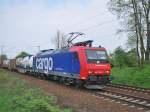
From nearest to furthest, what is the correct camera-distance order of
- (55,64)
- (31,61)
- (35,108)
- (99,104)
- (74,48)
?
(35,108) < (99,104) < (74,48) < (55,64) < (31,61)

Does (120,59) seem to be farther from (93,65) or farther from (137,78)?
(93,65)

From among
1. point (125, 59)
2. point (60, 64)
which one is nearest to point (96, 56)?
point (60, 64)

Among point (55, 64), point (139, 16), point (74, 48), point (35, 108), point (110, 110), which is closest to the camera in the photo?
point (35, 108)

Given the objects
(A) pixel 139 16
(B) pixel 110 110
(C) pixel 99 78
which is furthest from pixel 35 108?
(A) pixel 139 16

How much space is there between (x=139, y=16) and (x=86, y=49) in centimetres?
1692

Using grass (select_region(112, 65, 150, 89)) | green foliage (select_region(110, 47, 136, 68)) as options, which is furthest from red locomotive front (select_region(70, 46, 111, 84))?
green foliage (select_region(110, 47, 136, 68))

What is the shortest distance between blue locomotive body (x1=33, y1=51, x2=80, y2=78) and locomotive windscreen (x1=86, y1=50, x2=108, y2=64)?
2.65 ft

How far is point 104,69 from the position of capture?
23.9 m

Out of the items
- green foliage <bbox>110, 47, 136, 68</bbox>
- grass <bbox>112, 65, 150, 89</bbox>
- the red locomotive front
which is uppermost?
green foliage <bbox>110, 47, 136, 68</bbox>

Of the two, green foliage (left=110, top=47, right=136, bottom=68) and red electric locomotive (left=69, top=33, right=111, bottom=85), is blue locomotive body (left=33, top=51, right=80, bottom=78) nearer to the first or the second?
red electric locomotive (left=69, top=33, right=111, bottom=85)

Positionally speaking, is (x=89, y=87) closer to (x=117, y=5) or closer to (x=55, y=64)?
(x=55, y=64)

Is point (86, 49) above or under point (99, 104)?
above

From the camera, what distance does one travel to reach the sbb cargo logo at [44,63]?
31.8 m

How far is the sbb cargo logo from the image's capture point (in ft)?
104
